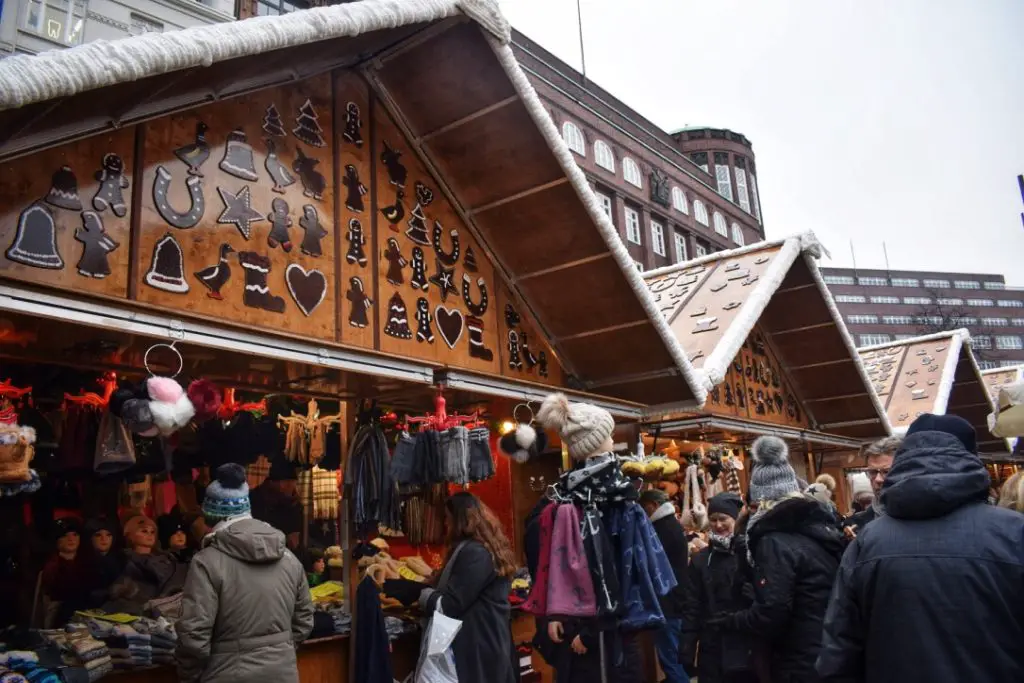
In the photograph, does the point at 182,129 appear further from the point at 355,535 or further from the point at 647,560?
the point at 647,560

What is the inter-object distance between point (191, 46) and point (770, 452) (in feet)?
13.7

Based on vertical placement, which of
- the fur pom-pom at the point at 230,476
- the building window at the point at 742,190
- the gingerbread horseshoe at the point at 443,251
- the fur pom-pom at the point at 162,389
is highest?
the building window at the point at 742,190

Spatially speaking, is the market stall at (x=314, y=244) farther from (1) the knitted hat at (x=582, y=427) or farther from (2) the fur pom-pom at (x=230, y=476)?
(1) the knitted hat at (x=582, y=427)

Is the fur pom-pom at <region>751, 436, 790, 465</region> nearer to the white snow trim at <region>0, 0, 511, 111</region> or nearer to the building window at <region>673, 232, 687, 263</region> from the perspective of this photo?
the white snow trim at <region>0, 0, 511, 111</region>

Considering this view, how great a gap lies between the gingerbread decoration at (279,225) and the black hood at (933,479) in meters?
4.38

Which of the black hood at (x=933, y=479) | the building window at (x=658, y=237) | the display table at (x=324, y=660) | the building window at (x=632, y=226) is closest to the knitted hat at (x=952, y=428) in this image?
the black hood at (x=933, y=479)

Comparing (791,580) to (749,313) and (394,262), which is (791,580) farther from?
(749,313)

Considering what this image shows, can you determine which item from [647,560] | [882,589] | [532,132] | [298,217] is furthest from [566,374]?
[882,589]

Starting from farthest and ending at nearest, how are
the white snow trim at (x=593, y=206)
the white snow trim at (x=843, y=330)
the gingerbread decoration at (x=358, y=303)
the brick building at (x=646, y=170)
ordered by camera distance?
1. the brick building at (x=646, y=170)
2. the white snow trim at (x=843, y=330)
3. the white snow trim at (x=593, y=206)
4. the gingerbread decoration at (x=358, y=303)

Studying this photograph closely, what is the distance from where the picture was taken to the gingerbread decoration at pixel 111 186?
4727 mm

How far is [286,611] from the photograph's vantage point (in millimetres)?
4578

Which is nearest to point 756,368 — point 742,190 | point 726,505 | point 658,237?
point 726,505

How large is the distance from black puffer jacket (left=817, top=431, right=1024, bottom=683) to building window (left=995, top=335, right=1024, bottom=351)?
104241mm

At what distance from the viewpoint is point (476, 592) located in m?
5.38
